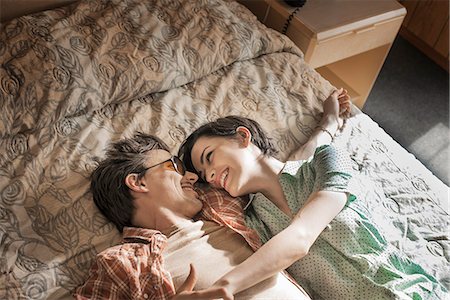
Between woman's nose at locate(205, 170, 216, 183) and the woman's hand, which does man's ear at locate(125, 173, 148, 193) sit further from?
the woman's hand

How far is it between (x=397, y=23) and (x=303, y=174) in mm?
1421

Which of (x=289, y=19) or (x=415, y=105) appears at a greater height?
(x=289, y=19)

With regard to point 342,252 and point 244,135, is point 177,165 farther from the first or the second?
point 342,252

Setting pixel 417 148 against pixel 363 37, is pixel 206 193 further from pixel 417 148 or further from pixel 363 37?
pixel 417 148

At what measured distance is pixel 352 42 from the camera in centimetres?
268

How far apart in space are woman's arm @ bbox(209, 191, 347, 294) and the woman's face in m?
0.19

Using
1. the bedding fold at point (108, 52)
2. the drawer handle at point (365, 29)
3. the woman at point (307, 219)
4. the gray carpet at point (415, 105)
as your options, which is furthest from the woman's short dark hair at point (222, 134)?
the gray carpet at point (415, 105)

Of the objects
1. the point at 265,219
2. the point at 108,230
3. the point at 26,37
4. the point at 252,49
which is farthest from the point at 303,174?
the point at 26,37

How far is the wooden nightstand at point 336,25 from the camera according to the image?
2.54 m

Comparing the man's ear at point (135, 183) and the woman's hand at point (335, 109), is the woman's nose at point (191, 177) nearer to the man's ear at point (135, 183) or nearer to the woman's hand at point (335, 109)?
the man's ear at point (135, 183)

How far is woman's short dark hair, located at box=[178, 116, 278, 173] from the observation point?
1714 mm

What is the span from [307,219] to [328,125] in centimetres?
59

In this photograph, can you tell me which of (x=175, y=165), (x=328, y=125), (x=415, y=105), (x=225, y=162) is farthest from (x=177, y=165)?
(x=415, y=105)

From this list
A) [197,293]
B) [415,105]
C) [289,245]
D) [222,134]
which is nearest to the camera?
[197,293]
